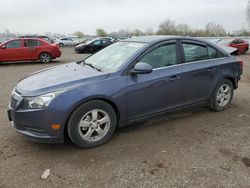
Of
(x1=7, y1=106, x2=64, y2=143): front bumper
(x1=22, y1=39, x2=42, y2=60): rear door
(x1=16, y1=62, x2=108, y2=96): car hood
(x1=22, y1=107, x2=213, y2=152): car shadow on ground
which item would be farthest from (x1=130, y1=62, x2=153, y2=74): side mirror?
(x1=22, y1=39, x2=42, y2=60): rear door

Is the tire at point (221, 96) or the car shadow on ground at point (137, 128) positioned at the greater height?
the tire at point (221, 96)

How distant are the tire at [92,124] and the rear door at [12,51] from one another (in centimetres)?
1135

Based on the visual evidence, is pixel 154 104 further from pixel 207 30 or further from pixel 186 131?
pixel 207 30

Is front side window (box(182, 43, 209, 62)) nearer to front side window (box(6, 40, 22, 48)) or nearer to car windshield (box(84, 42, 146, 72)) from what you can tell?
car windshield (box(84, 42, 146, 72))

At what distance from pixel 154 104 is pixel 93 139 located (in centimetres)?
113

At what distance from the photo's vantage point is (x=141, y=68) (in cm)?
365

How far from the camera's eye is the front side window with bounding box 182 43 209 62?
4.41 metres

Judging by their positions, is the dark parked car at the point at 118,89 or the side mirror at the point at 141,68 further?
the side mirror at the point at 141,68

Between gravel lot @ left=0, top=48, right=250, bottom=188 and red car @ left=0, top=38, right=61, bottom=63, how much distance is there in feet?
32.3

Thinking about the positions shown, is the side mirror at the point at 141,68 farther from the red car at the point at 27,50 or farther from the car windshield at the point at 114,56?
the red car at the point at 27,50

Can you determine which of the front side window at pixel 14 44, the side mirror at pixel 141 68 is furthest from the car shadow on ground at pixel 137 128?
the front side window at pixel 14 44

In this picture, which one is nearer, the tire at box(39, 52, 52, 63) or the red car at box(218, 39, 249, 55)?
the tire at box(39, 52, 52, 63)

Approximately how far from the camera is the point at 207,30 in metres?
62.2

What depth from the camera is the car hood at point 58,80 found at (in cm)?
330
